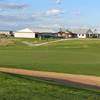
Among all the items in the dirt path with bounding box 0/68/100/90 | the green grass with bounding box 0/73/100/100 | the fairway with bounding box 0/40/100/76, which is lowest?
the fairway with bounding box 0/40/100/76

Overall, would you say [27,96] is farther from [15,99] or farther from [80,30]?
[80,30]

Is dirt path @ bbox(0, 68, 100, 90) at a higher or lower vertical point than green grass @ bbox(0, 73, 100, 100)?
lower

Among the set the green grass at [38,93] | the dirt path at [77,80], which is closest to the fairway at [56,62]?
the dirt path at [77,80]

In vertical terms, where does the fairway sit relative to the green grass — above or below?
below

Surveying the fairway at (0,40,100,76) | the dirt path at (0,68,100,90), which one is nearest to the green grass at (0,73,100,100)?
the dirt path at (0,68,100,90)

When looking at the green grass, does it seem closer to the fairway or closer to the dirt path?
the dirt path

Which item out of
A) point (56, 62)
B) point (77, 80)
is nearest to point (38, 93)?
point (77, 80)

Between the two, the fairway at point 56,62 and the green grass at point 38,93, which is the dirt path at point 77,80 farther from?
the green grass at point 38,93

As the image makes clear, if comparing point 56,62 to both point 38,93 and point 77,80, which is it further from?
point 38,93

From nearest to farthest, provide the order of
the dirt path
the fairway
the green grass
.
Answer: the green grass → the dirt path → the fairway

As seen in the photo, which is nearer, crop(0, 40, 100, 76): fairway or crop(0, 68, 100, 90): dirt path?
crop(0, 68, 100, 90): dirt path

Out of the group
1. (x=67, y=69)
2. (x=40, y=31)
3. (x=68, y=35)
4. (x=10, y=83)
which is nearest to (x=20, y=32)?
(x=40, y=31)

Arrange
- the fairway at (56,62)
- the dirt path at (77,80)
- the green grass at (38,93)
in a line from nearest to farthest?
1. the green grass at (38,93)
2. the dirt path at (77,80)
3. the fairway at (56,62)

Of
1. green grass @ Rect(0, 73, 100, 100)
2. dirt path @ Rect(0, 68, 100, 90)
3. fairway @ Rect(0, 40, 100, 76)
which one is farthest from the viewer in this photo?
fairway @ Rect(0, 40, 100, 76)
